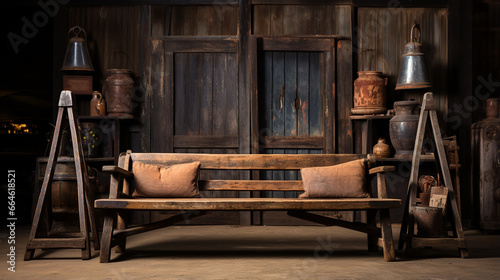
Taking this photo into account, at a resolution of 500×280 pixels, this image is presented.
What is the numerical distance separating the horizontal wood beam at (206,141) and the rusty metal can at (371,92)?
57.8 inches

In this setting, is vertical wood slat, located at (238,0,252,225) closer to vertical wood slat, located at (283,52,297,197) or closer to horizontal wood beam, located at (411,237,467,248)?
vertical wood slat, located at (283,52,297,197)

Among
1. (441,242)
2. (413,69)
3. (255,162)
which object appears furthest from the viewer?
(413,69)

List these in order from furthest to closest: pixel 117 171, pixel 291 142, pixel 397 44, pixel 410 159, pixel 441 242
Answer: pixel 397 44 < pixel 291 142 < pixel 410 159 < pixel 441 242 < pixel 117 171

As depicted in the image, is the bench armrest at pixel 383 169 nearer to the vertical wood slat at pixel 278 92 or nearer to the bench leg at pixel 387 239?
the bench leg at pixel 387 239

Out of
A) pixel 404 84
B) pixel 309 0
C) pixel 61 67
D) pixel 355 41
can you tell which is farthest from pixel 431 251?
pixel 61 67

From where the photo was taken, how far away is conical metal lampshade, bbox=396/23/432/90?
5.58 meters

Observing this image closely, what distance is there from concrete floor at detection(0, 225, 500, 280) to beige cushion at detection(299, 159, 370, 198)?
46 cm

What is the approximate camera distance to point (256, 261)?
3619 mm

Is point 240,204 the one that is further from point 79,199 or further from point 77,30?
point 77,30

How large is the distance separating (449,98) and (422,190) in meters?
1.25

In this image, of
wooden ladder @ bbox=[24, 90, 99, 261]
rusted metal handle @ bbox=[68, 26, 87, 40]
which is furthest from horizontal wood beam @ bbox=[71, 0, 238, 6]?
wooden ladder @ bbox=[24, 90, 99, 261]

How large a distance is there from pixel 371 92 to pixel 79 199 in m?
3.32

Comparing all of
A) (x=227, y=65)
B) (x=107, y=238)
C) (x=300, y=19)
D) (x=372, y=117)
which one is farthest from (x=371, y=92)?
(x=107, y=238)

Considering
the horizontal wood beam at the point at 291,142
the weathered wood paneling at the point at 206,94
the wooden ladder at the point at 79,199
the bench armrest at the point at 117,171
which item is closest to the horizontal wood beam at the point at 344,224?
the bench armrest at the point at 117,171
